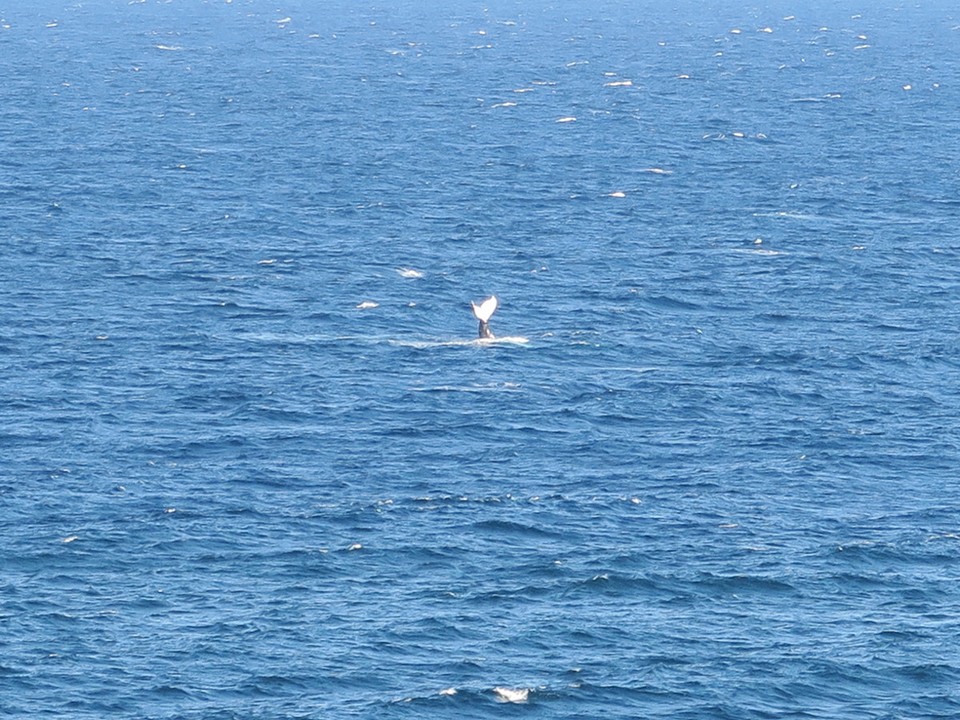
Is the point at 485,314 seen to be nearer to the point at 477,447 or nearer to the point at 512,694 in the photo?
the point at 477,447

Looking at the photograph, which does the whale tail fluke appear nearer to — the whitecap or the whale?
the whale

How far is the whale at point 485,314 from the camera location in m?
99.9

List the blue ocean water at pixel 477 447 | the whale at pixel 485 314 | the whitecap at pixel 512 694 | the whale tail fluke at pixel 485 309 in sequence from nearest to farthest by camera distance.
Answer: the whitecap at pixel 512 694, the blue ocean water at pixel 477 447, the whale tail fluke at pixel 485 309, the whale at pixel 485 314

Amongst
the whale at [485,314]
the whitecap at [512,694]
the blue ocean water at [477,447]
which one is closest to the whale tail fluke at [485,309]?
the whale at [485,314]

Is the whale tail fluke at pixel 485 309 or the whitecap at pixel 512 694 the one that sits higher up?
the whale tail fluke at pixel 485 309

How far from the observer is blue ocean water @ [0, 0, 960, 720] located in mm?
64938

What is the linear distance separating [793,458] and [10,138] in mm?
103704

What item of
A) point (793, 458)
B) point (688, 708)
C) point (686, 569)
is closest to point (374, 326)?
point (793, 458)

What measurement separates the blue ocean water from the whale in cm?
133

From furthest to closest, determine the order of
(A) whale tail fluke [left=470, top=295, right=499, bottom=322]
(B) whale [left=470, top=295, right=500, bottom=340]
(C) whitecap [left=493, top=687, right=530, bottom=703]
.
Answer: (B) whale [left=470, top=295, right=500, bottom=340]
(A) whale tail fluke [left=470, top=295, right=499, bottom=322]
(C) whitecap [left=493, top=687, right=530, bottom=703]

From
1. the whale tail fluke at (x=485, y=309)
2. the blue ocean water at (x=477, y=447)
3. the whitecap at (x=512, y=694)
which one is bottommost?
the whitecap at (x=512, y=694)

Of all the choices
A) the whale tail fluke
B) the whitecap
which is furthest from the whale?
the whitecap

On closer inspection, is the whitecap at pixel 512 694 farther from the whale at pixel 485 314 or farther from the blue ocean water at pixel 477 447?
the whale at pixel 485 314

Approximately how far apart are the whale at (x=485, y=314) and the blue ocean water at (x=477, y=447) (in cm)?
133
